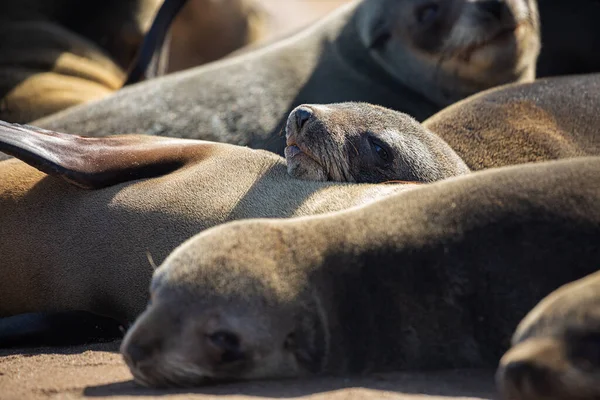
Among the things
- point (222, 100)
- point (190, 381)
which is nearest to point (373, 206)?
point (190, 381)

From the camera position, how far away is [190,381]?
3.21 metres

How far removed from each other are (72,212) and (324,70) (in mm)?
3277

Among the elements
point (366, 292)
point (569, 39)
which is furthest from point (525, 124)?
point (366, 292)

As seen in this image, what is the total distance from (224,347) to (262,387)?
0.56ft

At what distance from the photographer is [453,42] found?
6.96 meters

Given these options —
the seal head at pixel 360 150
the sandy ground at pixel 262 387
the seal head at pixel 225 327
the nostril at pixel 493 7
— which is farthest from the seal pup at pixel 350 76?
the seal head at pixel 225 327

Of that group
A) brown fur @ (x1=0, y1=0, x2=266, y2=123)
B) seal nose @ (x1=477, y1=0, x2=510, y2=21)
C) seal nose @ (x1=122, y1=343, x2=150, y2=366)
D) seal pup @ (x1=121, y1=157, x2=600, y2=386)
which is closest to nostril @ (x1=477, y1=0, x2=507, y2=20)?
seal nose @ (x1=477, y1=0, x2=510, y2=21)

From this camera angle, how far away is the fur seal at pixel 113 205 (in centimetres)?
433

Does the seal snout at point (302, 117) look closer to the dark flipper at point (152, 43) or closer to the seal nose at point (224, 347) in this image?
the seal nose at point (224, 347)

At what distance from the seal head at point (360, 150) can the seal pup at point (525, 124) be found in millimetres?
522

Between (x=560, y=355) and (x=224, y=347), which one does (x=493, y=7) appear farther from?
(x=560, y=355)

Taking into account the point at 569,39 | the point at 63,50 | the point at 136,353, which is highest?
the point at 136,353

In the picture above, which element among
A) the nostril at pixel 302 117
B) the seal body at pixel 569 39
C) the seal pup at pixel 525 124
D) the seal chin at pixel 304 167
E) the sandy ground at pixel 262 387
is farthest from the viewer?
the seal body at pixel 569 39

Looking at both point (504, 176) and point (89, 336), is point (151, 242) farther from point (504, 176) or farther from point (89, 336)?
point (504, 176)
